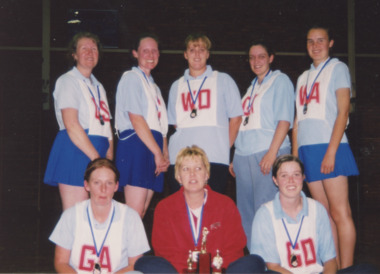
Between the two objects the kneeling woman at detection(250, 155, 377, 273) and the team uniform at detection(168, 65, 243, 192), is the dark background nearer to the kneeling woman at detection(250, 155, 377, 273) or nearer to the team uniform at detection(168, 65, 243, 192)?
the team uniform at detection(168, 65, 243, 192)

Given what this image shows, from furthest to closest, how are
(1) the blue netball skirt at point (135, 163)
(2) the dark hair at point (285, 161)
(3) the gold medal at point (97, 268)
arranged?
(1) the blue netball skirt at point (135, 163) → (2) the dark hair at point (285, 161) → (3) the gold medal at point (97, 268)

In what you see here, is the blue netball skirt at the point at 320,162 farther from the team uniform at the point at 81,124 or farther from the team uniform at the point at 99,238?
the team uniform at the point at 81,124

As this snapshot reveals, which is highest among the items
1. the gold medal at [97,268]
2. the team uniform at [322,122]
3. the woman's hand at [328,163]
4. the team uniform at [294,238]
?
the team uniform at [322,122]

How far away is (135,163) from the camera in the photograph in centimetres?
285

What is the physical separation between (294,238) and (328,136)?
0.73m

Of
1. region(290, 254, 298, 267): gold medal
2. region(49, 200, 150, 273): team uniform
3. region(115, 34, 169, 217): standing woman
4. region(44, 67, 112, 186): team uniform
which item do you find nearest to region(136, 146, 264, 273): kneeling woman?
region(49, 200, 150, 273): team uniform

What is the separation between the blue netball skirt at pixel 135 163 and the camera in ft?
9.30

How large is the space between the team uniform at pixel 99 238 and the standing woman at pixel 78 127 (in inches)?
12.5

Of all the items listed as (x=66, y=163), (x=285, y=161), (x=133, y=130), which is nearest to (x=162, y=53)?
(x=133, y=130)

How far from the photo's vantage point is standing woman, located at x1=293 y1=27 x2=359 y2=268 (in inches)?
107

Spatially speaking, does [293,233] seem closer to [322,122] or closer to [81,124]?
[322,122]

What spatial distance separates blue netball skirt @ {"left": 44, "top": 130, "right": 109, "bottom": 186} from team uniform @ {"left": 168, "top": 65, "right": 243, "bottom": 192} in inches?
21.5

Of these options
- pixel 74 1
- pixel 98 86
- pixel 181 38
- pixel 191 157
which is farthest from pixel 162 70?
pixel 191 157

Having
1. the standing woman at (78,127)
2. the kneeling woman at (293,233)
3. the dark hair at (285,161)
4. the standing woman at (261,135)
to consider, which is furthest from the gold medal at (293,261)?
the standing woman at (78,127)
